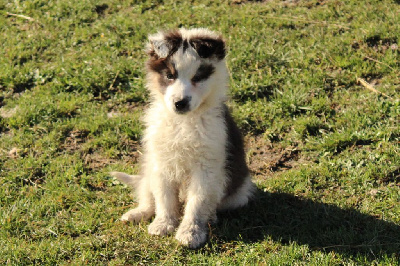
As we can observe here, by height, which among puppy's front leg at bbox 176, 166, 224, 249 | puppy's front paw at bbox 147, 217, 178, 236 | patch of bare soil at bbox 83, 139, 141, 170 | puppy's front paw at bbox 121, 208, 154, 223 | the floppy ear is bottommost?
patch of bare soil at bbox 83, 139, 141, 170

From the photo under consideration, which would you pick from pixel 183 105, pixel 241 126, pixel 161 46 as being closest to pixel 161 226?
pixel 183 105

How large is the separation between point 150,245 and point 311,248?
138cm

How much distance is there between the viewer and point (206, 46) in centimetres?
484

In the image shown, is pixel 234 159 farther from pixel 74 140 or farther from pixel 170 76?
pixel 74 140

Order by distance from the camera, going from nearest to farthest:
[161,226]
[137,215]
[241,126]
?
[161,226] → [137,215] → [241,126]

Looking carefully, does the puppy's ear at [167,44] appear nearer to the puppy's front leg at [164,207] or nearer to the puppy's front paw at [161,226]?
the puppy's front leg at [164,207]

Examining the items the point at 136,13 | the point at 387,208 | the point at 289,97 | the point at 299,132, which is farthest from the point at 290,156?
the point at 136,13

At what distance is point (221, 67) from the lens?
513cm

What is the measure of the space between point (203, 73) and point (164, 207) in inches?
49.8

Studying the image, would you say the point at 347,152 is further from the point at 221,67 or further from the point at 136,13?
the point at 136,13

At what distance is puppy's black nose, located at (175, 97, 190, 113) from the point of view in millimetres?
4719

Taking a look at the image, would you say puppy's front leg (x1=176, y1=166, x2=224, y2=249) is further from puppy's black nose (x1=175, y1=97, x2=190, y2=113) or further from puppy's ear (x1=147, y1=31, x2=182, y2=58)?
puppy's ear (x1=147, y1=31, x2=182, y2=58)

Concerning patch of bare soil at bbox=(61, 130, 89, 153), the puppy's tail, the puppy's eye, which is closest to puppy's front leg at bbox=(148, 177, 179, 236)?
the puppy's tail

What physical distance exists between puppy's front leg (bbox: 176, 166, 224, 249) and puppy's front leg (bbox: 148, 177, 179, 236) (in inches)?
6.2
